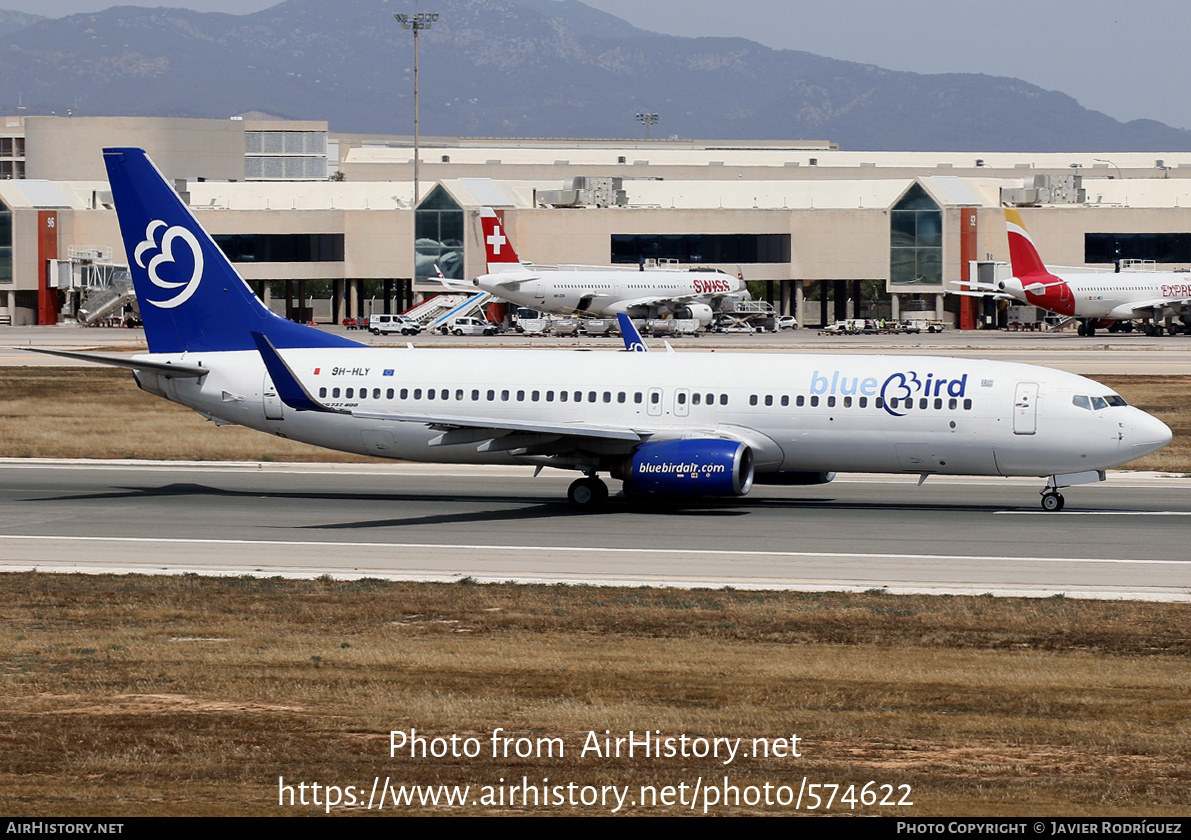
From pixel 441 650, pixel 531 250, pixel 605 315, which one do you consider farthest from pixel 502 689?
pixel 531 250

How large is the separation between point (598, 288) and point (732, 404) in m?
89.1

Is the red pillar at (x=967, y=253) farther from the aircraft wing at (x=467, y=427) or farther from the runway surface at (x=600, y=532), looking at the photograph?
the aircraft wing at (x=467, y=427)

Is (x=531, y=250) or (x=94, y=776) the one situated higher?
(x=531, y=250)

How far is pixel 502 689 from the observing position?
62.3 ft

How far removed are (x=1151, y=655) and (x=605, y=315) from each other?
107 metres

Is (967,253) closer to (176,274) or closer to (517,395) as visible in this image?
(517,395)

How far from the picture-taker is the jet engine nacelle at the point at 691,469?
35.0 metres

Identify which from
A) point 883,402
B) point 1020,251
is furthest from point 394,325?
point 883,402

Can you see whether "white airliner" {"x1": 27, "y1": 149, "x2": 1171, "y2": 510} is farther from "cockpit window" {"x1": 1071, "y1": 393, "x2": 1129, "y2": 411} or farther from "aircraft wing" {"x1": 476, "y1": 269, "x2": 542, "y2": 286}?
"aircraft wing" {"x1": 476, "y1": 269, "x2": 542, "y2": 286}

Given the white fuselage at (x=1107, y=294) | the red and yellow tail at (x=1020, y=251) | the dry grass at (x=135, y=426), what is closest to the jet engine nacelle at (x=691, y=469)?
the dry grass at (x=135, y=426)

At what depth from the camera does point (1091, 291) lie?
117000 millimetres

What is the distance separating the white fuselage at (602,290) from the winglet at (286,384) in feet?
291

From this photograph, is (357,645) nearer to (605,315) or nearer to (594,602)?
(594,602)
